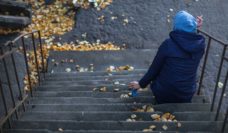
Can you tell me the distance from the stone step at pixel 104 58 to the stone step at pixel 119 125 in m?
3.51

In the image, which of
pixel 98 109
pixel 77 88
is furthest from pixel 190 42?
pixel 77 88

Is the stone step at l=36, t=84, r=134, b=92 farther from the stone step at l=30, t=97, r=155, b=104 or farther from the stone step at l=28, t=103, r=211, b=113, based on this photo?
the stone step at l=28, t=103, r=211, b=113

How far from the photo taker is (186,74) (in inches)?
153

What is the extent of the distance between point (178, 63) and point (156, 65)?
292 mm

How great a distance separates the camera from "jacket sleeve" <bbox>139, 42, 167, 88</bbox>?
12.6 feet

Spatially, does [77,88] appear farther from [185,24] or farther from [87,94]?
[185,24]

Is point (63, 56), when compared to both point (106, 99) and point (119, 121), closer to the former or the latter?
point (106, 99)

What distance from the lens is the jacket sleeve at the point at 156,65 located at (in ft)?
12.6

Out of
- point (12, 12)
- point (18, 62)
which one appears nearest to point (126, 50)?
point (18, 62)

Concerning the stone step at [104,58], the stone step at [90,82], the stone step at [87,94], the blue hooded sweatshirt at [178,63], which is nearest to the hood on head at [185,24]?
the blue hooded sweatshirt at [178,63]

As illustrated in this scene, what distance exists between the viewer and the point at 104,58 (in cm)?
721

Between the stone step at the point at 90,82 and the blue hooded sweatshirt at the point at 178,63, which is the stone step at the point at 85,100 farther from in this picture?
the stone step at the point at 90,82

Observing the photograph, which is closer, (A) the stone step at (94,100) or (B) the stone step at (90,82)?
(A) the stone step at (94,100)

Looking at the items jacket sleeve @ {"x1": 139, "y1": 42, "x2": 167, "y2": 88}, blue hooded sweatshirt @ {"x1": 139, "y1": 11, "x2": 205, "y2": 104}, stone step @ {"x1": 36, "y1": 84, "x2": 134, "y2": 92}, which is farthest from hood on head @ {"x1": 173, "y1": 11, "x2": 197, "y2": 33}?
stone step @ {"x1": 36, "y1": 84, "x2": 134, "y2": 92}
